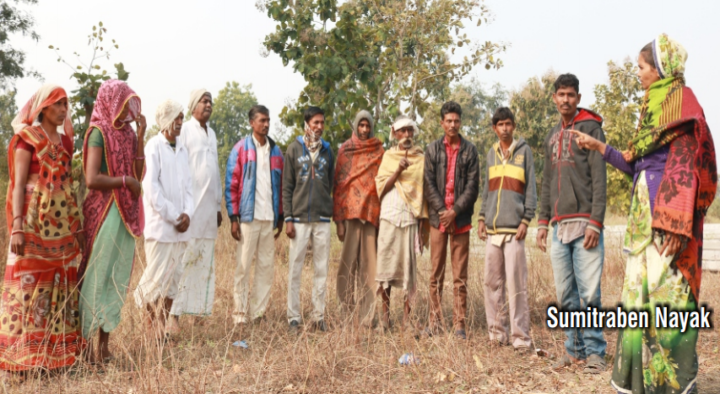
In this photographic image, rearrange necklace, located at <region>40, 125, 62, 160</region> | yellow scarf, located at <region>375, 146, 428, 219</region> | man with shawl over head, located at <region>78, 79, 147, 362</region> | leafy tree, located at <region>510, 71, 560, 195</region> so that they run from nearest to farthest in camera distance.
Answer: necklace, located at <region>40, 125, 62, 160</region> → man with shawl over head, located at <region>78, 79, 147, 362</region> → yellow scarf, located at <region>375, 146, 428, 219</region> → leafy tree, located at <region>510, 71, 560, 195</region>

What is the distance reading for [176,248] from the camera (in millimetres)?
4871

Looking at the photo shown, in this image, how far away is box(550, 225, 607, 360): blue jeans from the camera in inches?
160

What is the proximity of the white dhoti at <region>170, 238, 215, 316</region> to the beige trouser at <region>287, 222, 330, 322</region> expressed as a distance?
2.49 ft

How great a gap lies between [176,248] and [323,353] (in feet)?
5.63

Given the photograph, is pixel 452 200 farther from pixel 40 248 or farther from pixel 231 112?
pixel 231 112

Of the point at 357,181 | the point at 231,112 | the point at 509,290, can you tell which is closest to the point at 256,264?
the point at 357,181

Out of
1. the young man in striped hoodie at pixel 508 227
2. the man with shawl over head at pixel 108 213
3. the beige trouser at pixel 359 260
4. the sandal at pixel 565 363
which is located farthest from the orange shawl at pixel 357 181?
the sandal at pixel 565 363

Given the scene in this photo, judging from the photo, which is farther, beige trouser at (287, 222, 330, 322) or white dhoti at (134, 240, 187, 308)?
beige trouser at (287, 222, 330, 322)

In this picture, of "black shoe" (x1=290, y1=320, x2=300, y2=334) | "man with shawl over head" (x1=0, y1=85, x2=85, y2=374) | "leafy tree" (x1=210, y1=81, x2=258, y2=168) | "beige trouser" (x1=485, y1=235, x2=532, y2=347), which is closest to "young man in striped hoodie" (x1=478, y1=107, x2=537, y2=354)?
"beige trouser" (x1=485, y1=235, x2=532, y2=347)

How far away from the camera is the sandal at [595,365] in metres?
4.01

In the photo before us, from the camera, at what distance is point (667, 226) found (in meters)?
2.95

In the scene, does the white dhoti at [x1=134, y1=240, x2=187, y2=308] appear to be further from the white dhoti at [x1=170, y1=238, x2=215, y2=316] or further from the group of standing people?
the white dhoti at [x1=170, y1=238, x2=215, y2=316]

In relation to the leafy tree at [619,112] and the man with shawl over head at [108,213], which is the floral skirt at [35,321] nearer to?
the man with shawl over head at [108,213]

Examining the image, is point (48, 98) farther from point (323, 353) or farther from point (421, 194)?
point (421, 194)
